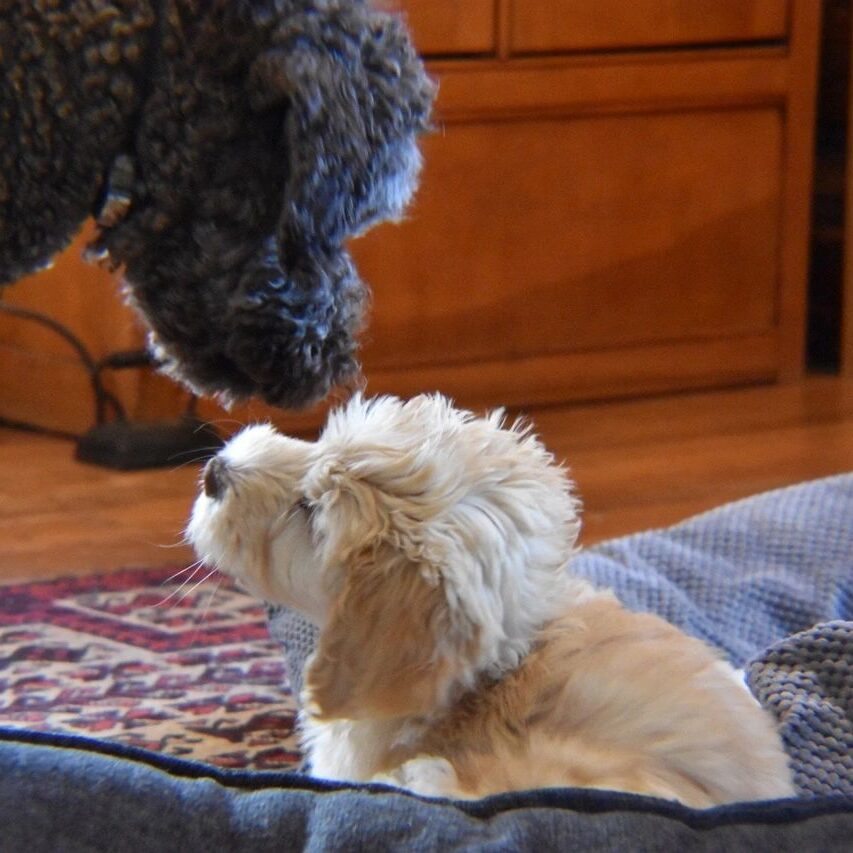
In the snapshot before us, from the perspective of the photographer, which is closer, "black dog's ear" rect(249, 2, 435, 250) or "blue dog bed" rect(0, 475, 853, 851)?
"blue dog bed" rect(0, 475, 853, 851)

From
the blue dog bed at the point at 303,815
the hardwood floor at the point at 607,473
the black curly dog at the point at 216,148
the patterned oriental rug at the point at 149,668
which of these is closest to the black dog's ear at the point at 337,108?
the black curly dog at the point at 216,148

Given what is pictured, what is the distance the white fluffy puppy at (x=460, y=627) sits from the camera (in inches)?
53.8

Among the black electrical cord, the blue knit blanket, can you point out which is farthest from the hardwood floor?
the blue knit blanket

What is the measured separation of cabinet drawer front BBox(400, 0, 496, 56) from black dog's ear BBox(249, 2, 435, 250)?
1.88 metres

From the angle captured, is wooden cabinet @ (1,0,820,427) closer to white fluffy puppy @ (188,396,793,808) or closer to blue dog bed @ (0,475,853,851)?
white fluffy puppy @ (188,396,793,808)

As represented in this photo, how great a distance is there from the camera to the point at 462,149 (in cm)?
334

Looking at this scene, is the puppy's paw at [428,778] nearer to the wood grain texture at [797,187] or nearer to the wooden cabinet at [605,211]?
the wooden cabinet at [605,211]

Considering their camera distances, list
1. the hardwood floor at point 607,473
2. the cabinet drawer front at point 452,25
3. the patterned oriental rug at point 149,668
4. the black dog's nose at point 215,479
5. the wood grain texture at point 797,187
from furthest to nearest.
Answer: the wood grain texture at point 797,187, the cabinet drawer front at point 452,25, the hardwood floor at point 607,473, the patterned oriental rug at point 149,668, the black dog's nose at point 215,479

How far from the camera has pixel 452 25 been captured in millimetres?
3219

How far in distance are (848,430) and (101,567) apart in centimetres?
162

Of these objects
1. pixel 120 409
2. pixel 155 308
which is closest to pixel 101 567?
pixel 120 409

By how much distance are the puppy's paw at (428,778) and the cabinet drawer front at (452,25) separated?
204cm

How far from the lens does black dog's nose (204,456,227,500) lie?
5.04 feet

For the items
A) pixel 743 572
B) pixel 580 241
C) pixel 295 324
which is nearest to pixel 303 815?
pixel 295 324
